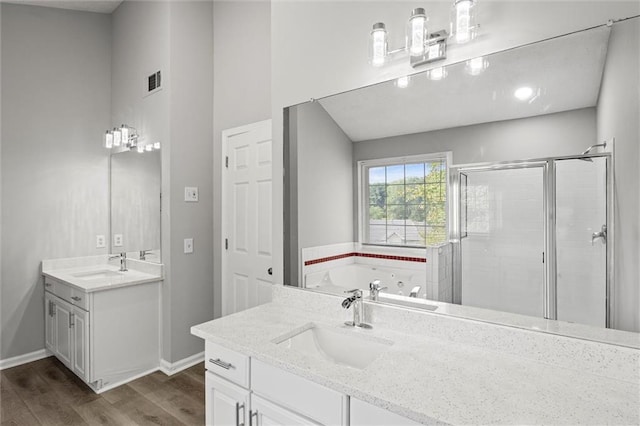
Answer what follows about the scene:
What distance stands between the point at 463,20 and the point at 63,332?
3535 mm

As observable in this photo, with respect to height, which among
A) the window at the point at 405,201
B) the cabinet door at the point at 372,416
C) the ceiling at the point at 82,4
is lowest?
the cabinet door at the point at 372,416

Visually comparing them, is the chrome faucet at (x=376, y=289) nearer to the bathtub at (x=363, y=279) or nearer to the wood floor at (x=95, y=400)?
the bathtub at (x=363, y=279)

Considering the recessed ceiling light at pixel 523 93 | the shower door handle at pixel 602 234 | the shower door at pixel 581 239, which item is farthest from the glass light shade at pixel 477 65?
the shower door handle at pixel 602 234

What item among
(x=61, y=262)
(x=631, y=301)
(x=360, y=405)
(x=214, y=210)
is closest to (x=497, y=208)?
(x=631, y=301)

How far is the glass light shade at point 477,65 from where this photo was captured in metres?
1.36

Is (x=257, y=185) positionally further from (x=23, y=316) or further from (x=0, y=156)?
(x=23, y=316)

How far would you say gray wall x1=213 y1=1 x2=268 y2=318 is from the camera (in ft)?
9.14

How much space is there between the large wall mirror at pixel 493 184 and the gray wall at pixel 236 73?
3.69 ft

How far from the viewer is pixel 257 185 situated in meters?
2.84

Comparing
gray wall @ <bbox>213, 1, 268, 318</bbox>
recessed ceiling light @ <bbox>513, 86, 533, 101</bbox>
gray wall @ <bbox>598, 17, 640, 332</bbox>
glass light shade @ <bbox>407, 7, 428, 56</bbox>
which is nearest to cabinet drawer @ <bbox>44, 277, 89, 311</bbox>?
gray wall @ <bbox>213, 1, 268, 318</bbox>

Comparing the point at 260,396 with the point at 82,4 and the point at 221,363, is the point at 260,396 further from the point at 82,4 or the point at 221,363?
the point at 82,4

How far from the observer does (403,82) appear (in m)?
1.57

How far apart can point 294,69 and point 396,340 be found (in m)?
1.50

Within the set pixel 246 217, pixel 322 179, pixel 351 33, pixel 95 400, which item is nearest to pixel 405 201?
pixel 322 179
